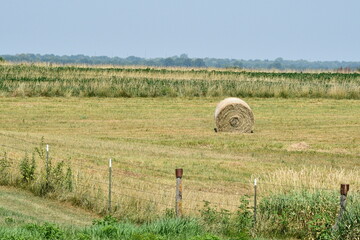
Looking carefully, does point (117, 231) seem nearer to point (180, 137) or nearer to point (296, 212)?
→ point (296, 212)

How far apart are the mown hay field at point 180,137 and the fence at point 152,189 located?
0.04 metres

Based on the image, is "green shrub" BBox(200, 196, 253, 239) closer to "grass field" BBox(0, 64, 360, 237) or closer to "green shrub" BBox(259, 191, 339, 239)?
"green shrub" BBox(259, 191, 339, 239)

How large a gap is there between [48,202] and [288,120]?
22767 mm

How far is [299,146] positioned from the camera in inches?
1166

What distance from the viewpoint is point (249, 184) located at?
21.4 meters

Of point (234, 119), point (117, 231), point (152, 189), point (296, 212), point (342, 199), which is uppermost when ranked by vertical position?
point (342, 199)

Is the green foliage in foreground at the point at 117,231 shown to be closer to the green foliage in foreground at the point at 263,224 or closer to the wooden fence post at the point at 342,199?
the green foliage in foreground at the point at 263,224

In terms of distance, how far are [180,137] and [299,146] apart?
217 inches

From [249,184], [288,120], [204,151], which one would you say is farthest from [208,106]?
[249,184]

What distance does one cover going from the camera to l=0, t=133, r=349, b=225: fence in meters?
17.0

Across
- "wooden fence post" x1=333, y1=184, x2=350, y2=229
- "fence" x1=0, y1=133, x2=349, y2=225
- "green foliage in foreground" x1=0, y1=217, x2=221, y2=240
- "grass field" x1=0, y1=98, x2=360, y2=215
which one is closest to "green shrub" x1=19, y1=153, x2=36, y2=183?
"fence" x1=0, y1=133, x2=349, y2=225

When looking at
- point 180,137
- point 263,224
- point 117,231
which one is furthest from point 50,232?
point 180,137

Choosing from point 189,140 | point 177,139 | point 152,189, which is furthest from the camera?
point 177,139

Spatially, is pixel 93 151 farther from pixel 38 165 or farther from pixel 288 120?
pixel 288 120
